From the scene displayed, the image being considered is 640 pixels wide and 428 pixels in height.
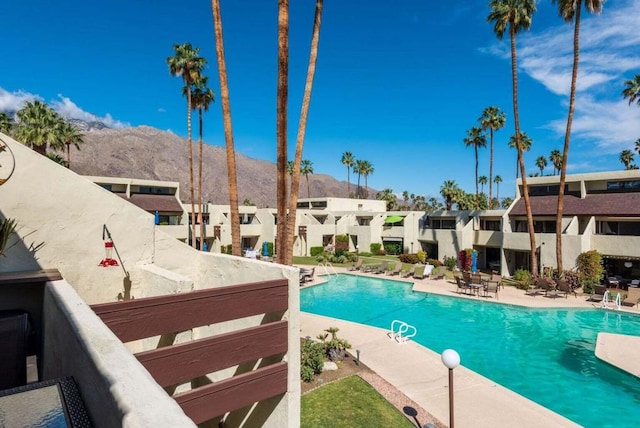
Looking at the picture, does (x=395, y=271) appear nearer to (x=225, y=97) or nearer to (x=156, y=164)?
(x=225, y=97)

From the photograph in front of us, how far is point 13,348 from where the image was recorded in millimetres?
5238

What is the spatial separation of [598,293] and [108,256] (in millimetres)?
28381

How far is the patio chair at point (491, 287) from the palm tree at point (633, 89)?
73.0 ft

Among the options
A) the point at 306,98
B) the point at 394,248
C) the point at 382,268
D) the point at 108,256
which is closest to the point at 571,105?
the point at 382,268

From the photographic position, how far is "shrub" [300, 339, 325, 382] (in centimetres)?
1195

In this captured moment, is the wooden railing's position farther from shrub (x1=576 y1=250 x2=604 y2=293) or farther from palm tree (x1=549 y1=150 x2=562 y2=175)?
palm tree (x1=549 y1=150 x2=562 y2=175)

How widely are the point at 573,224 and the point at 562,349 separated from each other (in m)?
16.1

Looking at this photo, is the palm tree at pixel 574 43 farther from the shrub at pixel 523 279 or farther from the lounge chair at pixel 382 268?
the lounge chair at pixel 382 268

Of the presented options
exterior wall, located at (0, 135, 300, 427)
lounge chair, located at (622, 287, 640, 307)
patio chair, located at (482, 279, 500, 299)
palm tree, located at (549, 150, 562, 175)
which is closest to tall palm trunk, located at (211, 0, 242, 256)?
exterior wall, located at (0, 135, 300, 427)

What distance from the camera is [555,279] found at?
2600cm

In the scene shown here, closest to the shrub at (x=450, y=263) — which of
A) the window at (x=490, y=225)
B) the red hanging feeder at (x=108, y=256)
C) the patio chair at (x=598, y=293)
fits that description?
the window at (x=490, y=225)

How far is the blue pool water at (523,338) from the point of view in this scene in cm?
1213

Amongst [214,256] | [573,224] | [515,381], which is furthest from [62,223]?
[573,224]

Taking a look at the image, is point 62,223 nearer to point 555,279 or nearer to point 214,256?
point 214,256
